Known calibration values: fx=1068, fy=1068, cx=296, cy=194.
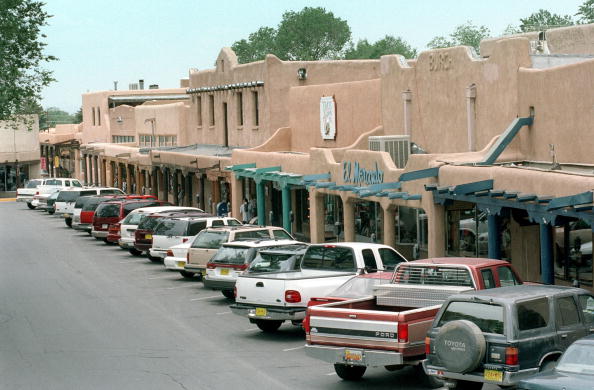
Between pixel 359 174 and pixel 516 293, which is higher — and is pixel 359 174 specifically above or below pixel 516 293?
above

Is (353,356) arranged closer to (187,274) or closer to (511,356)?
(511,356)

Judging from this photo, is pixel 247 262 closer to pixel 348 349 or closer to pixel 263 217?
pixel 348 349

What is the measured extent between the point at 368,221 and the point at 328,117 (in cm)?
700

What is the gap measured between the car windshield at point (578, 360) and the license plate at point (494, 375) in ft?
3.88

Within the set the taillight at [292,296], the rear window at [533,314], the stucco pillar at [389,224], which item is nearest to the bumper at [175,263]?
the stucco pillar at [389,224]

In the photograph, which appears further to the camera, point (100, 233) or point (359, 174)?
point (100, 233)

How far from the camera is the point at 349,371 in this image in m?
15.8

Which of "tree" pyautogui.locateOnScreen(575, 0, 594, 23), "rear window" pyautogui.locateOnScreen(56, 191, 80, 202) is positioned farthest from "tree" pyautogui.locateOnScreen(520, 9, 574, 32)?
"rear window" pyautogui.locateOnScreen(56, 191, 80, 202)

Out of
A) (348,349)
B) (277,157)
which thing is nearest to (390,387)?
(348,349)

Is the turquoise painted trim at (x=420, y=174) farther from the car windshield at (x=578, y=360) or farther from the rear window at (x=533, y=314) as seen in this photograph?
the car windshield at (x=578, y=360)

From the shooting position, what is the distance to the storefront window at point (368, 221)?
31938 mm

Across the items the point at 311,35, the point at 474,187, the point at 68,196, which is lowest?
the point at 68,196

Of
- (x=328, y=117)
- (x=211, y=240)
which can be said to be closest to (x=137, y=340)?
(x=211, y=240)

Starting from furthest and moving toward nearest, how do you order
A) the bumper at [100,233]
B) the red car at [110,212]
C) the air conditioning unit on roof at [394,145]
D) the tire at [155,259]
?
the bumper at [100,233] < the red car at [110,212] < the tire at [155,259] < the air conditioning unit on roof at [394,145]
